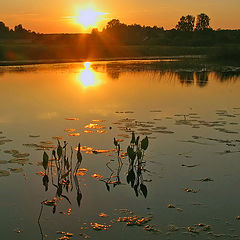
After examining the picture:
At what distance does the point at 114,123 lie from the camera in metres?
11.0

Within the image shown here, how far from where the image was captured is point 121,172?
7113 millimetres

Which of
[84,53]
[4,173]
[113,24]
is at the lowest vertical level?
[4,173]

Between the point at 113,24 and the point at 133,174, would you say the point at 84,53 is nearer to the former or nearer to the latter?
the point at 133,174

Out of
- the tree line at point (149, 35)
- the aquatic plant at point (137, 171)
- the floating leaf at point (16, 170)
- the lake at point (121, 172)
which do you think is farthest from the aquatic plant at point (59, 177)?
the tree line at point (149, 35)

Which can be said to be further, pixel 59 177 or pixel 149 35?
pixel 149 35

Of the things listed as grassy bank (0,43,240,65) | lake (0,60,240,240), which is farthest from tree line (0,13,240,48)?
lake (0,60,240,240)

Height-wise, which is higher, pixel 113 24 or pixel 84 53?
pixel 113 24

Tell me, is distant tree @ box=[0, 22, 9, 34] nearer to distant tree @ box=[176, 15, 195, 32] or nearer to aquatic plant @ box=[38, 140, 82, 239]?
distant tree @ box=[176, 15, 195, 32]

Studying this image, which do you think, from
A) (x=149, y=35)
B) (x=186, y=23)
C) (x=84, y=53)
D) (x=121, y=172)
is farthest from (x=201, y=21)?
(x=121, y=172)

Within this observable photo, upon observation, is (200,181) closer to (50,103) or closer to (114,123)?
(114,123)

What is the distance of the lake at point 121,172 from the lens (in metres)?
5.16

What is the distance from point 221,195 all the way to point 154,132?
157 inches

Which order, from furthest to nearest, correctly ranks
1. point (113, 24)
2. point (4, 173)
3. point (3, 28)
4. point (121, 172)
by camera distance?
1. point (113, 24)
2. point (3, 28)
3. point (121, 172)
4. point (4, 173)

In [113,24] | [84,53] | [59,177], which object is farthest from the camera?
[113,24]
